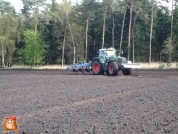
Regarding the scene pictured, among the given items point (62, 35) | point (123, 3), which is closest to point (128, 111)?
point (123, 3)

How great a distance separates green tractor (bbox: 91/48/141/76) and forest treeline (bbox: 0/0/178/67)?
24911mm

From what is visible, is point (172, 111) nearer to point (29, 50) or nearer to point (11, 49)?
point (29, 50)

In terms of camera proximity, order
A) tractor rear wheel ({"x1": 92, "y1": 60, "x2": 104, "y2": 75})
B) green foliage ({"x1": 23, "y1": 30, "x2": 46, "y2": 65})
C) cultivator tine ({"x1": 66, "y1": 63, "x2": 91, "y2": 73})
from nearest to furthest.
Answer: tractor rear wheel ({"x1": 92, "y1": 60, "x2": 104, "y2": 75})
cultivator tine ({"x1": 66, "y1": 63, "x2": 91, "y2": 73})
green foliage ({"x1": 23, "y1": 30, "x2": 46, "y2": 65})

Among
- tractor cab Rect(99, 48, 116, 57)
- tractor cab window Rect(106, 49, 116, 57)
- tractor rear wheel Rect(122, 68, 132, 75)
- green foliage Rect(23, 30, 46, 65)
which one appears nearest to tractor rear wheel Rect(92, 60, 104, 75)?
tractor cab Rect(99, 48, 116, 57)

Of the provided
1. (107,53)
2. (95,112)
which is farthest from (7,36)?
(95,112)

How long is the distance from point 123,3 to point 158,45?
15277mm

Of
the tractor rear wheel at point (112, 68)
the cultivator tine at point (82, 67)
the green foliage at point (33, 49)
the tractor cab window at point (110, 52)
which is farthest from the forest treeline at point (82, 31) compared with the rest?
the tractor rear wheel at point (112, 68)

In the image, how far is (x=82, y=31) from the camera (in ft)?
201

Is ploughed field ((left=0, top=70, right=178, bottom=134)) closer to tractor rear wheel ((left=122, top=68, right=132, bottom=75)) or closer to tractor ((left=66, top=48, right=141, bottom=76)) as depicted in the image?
tractor ((left=66, top=48, right=141, bottom=76))

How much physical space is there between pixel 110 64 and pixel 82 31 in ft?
119

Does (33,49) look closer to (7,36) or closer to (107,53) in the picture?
(7,36)

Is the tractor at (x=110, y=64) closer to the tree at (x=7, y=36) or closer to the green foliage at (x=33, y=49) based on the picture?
the green foliage at (x=33, y=49)

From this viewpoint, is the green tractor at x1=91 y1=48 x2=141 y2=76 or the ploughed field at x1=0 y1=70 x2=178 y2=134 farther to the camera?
the green tractor at x1=91 y1=48 x2=141 y2=76

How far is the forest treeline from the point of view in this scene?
54969 millimetres
